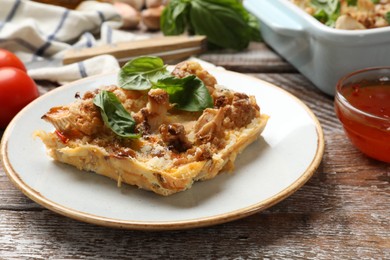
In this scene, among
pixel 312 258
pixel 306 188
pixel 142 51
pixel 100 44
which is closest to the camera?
pixel 312 258

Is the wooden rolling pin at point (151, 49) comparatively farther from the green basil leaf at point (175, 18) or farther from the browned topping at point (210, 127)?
the browned topping at point (210, 127)

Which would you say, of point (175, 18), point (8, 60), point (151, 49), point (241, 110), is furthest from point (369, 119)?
point (8, 60)

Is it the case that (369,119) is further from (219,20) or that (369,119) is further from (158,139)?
(219,20)

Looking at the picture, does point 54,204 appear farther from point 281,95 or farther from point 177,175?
point 281,95

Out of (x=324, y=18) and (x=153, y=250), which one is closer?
(x=153, y=250)

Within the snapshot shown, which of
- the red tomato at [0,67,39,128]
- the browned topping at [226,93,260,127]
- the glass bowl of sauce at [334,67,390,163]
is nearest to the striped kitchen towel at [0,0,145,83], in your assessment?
the red tomato at [0,67,39,128]

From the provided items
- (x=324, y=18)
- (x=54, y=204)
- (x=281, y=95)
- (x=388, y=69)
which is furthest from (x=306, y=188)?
(x=324, y=18)

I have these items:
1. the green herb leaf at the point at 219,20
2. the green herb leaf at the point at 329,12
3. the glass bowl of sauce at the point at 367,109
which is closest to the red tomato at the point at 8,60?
the green herb leaf at the point at 219,20
